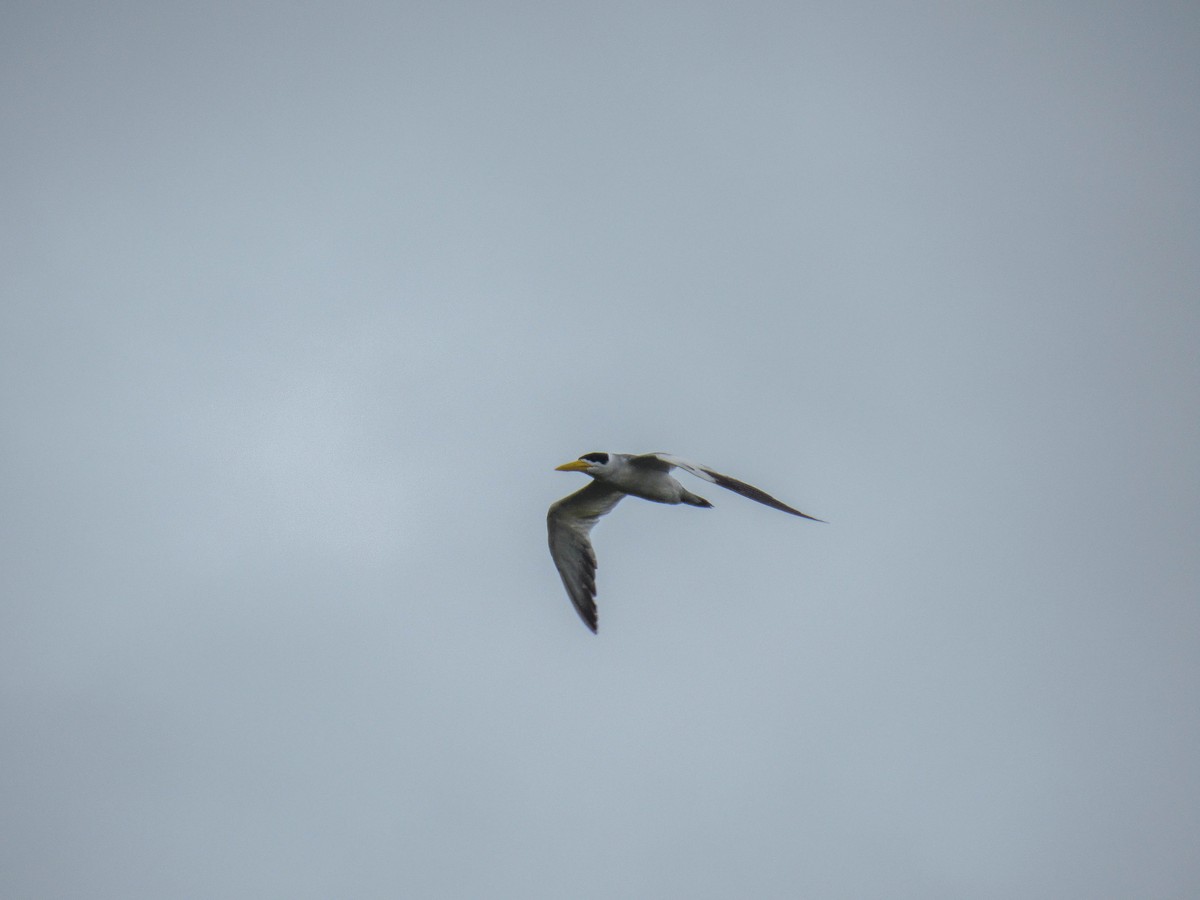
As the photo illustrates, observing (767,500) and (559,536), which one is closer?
(767,500)

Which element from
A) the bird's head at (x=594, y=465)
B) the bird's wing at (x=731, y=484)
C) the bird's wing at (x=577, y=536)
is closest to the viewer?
the bird's wing at (x=731, y=484)

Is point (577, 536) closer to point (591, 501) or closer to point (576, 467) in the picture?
point (591, 501)

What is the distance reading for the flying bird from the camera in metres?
15.4

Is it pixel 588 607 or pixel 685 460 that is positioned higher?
pixel 685 460

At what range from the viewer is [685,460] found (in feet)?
46.2

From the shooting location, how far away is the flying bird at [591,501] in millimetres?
15414

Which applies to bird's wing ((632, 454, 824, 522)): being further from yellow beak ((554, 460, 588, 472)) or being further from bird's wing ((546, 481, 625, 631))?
bird's wing ((546, 481, 625, 631))

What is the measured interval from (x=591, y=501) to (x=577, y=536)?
2.09 ft

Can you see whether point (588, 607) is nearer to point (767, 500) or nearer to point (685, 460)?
point (685, 460)

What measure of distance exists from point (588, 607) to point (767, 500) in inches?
184

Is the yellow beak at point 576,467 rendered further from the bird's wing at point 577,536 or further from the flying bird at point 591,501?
the bird's wing at point 577,536

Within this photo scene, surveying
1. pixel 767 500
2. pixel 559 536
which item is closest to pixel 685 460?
pixel 767 500

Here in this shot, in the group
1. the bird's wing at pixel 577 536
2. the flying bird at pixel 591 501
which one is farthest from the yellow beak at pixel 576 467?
the bird's wing at pixel 577 536

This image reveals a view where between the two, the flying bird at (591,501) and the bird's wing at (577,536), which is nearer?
the flying bird at (591,501)
